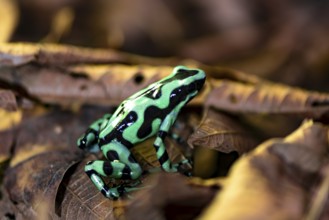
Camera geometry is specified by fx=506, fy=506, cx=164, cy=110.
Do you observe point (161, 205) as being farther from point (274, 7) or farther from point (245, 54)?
point (274, 7)

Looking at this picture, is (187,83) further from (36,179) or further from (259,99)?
(36,179)

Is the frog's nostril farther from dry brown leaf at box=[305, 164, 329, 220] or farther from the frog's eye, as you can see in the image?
dry brown leaf at box=[305, 164, 329, 220]

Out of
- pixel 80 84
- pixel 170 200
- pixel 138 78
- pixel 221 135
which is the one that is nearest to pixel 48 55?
pixel 80 84

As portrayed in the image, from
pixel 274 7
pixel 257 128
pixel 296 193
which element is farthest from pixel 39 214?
pixel 274 7

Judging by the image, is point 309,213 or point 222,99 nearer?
point 309,213

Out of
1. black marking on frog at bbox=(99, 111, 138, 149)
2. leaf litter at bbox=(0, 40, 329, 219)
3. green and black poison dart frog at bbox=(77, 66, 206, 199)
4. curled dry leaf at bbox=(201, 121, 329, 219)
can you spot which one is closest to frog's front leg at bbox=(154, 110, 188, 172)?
green and black poison dart frog at bbox=(77, 66, 206, 199)
